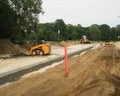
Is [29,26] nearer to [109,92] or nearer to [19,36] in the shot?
[19,36]

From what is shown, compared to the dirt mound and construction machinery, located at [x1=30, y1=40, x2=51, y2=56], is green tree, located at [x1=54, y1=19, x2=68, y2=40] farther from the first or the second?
construction machinery, located at [x1=30, y1=40, x2=51, y2=56]

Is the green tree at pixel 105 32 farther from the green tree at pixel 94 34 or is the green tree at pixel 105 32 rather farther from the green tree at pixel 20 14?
the green tree at pixel 20 14

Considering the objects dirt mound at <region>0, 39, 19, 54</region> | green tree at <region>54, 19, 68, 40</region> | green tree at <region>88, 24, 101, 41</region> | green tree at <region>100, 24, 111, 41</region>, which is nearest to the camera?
dirt mound at <region>0, 39, 19, 54</region>

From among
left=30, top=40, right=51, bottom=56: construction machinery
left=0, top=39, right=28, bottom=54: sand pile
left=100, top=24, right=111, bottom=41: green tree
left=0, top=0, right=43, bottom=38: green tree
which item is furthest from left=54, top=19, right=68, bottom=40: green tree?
left=30, top=40, right=51, bottom=56: construction machinery

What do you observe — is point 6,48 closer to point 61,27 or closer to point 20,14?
point 20,14

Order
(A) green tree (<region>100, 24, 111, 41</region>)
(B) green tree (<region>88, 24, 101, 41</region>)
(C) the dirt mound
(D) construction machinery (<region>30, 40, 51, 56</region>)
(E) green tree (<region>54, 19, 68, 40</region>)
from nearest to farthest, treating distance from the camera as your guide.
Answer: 1. (D) construction machinery (<region>30, 40, 51, 56</region>)
2. (C) the dirt mound
3. (E) green tree (<region>54, 19, 68, 40</region>)
4. (B) green tree (<region>88, 24, 101, 41</region>)
5. (A) green tree (<region>100, 24, 111, 41</region>)

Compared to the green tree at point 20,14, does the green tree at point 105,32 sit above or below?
below

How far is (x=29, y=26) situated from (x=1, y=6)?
242 inches

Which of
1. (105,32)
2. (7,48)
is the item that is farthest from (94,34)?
(7,48)

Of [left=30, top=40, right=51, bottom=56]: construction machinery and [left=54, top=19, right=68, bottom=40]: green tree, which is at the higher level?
[left=54, top=19, right=68, bottom=40]: green tree

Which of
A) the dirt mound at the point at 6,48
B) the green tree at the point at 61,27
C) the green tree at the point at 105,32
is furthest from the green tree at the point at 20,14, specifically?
the green tree at the point at 105,32

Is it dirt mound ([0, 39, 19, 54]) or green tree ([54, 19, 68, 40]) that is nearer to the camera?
dirt mound ([0, 39, 19, 54])

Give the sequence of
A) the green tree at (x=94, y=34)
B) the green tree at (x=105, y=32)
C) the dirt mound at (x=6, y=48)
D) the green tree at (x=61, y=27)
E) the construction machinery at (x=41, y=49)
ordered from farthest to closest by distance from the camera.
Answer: the green tree at (x=105, y=32)
the green tree at (x=94, y=34)
the green tree at (x=61, y=27)
the dirt mound at (x=6, y=48)
the construction machinery at (x=41, y=49)

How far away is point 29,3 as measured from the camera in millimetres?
40875
